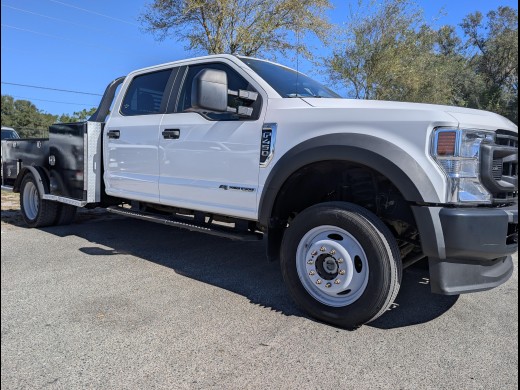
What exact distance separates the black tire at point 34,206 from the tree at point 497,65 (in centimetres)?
1946

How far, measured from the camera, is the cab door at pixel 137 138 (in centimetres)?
457

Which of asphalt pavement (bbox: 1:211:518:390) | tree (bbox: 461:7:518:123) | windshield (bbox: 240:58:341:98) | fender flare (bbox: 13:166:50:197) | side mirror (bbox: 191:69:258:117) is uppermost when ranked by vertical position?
tree (bbox: 461:7:518:123)

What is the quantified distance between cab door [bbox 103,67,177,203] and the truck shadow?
795 mm

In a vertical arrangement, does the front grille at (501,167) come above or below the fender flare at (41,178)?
above

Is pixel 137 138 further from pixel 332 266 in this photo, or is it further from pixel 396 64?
pixel 396 64

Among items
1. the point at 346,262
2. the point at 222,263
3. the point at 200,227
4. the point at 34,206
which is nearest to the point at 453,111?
the point at 346,262

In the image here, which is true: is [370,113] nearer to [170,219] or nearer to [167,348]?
[167,348]

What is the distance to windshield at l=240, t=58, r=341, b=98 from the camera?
3807 millimetres

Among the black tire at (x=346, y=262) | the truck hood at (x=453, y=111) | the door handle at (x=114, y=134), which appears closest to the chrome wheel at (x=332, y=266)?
the black tire at (x=346, y=262)

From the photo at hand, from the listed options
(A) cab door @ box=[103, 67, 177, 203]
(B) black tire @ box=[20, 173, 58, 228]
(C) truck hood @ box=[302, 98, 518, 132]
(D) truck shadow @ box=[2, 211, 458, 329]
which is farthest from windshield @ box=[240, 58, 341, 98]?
(B) black tire @ box=[20, 173, 58, 228]

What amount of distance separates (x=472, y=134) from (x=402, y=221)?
31.1 inches

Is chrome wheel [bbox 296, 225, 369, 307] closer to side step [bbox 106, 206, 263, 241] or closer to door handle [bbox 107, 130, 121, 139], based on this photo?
side step [bbox 106, 206, 263, 241]

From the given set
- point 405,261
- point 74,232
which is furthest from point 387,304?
point 74,232

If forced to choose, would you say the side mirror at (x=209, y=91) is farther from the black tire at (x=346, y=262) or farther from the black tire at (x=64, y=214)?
the black tire at (x=64, y=214)
